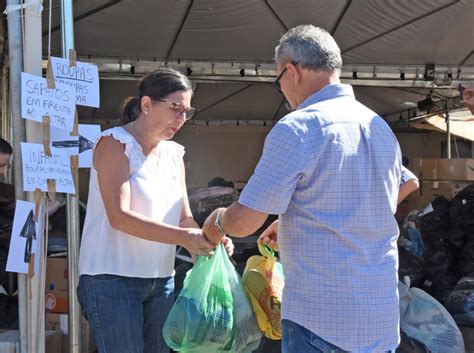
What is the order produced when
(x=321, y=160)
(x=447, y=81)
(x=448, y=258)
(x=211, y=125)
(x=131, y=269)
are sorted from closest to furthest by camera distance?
1. (x=321, y=160)
2. (x=131, y=269)
3. (x=448, y=258)
4. (x=447, y=81)
5. (x=211, y=125)

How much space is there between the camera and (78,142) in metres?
2.50

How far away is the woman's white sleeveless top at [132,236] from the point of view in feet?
6.25

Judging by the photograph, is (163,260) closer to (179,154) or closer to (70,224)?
(179,154)

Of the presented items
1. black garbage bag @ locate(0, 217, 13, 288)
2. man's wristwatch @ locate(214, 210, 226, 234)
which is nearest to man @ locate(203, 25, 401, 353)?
man's wristwatch @ locate(214, 210, 226, 234)

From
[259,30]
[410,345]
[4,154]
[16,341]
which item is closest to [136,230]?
[16,341]

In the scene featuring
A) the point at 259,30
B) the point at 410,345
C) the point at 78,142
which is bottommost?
the point at 410,345

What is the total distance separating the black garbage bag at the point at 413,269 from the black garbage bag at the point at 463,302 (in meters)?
0.44

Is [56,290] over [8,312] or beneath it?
over

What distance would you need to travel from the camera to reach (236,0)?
16.4 feet

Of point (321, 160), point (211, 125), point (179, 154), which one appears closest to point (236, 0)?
point (179, 154)

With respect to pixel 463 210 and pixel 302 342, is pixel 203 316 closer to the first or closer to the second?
pixel 302 342

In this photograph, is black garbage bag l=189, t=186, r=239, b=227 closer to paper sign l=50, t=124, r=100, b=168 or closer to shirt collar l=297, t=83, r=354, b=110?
paper sign l=50, t=124, r=100, b=168

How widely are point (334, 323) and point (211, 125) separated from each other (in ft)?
31.7

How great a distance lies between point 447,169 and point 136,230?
5669 millimetres
